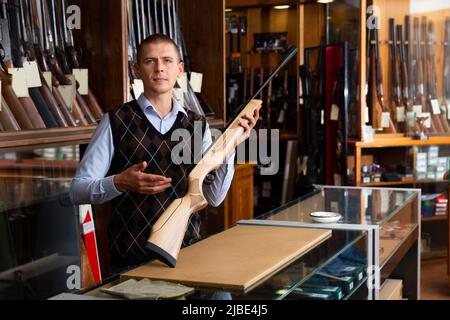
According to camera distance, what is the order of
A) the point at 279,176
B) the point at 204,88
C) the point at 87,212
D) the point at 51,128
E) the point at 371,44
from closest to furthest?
1. the point at 51,128
2. the point at 87,212
3. the point at 204,88
4. the point at 371,44
5. the point at 279,176

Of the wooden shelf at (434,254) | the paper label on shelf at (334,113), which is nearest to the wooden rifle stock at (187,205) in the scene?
the paper label on shelf at (334,113)

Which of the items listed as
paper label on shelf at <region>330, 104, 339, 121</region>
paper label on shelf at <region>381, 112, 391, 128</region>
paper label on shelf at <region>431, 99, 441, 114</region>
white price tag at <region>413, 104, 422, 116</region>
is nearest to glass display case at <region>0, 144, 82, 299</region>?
paper label on shelf at <region>330, 104, 339, 121</region>

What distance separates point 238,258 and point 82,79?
1731mm

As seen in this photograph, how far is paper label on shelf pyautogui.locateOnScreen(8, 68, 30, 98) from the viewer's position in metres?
2.74

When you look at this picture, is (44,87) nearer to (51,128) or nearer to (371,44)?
(51,128)

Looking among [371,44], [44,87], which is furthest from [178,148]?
[371,44]

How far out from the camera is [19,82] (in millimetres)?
2771

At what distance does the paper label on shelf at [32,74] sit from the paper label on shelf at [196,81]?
1462 millimetres

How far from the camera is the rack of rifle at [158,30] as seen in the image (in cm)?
352

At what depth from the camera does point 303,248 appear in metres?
1.99

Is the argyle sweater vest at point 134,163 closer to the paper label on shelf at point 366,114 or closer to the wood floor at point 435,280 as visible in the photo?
the wood floor at point 435,280

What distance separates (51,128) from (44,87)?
0.21 meters

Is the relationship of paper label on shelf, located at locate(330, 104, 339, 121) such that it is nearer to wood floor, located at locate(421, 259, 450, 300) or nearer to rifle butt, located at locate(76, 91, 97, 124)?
wood floor, located at locate(421, 259, 450, 300)

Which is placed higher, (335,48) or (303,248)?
(335,48)
